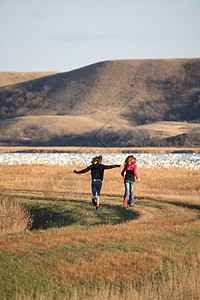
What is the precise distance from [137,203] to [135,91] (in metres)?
156

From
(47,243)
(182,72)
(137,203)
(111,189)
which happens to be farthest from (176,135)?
(47,243)

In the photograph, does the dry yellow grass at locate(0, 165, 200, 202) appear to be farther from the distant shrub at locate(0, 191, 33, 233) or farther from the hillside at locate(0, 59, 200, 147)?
the hillside at locate(0, 59, 200, 147)

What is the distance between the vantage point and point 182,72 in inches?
7259

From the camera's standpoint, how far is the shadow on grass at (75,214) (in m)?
17.3

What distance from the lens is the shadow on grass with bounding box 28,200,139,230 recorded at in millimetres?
17312

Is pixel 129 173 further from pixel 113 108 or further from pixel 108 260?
pixel 113 108

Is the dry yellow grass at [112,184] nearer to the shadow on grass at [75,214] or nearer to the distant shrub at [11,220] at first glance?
the shadow on grass at [75,214]

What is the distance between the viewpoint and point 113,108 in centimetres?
17075

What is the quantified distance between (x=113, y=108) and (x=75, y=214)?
6050 inches

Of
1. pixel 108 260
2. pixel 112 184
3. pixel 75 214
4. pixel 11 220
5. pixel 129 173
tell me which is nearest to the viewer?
pixel 108 260

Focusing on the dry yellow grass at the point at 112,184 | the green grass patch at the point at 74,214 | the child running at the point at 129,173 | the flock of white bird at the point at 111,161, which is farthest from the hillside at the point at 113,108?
the child running at the point at 129,173

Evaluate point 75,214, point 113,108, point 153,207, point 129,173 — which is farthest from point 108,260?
point 113,108

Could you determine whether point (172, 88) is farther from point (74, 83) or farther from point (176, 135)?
point (176, 135)

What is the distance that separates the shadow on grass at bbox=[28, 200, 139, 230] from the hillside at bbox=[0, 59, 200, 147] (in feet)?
346
